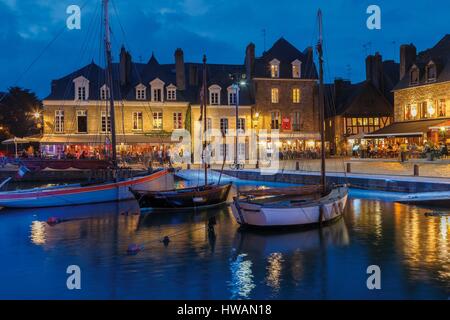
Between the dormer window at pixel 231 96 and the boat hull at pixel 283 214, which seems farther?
the dormer window at pixel 231 96

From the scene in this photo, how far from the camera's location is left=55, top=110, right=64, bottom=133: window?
46.6m

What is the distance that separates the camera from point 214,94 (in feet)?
165

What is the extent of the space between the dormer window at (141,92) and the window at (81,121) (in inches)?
209

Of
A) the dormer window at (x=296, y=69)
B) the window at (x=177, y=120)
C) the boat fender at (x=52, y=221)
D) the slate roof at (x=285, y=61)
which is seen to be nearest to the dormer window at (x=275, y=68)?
the slate roof at (x=285, y=61)

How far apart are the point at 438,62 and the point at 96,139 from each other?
3122 cm

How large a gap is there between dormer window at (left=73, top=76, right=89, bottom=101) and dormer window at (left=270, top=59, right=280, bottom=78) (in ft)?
60.9

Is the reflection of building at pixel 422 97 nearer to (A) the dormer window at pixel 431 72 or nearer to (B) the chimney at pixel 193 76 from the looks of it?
(A) the dormer window at pixel 431 72

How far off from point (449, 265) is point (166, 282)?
22.7 feet

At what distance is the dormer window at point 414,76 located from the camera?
43344 millimetres

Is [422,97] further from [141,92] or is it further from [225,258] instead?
[225,258]

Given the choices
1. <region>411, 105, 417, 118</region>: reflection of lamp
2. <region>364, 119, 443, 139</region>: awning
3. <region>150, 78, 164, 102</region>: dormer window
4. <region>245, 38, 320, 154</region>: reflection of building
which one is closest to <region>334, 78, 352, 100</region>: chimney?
<region>245, 38, 320, 154</region>: reflection of building

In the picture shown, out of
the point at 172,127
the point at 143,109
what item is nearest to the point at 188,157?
the point at 172,127

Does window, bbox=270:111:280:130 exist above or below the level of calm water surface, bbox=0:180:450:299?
above

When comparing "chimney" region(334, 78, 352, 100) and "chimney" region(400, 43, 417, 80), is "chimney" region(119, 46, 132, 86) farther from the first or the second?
"chimney" region(400, 43, 417, 80)
